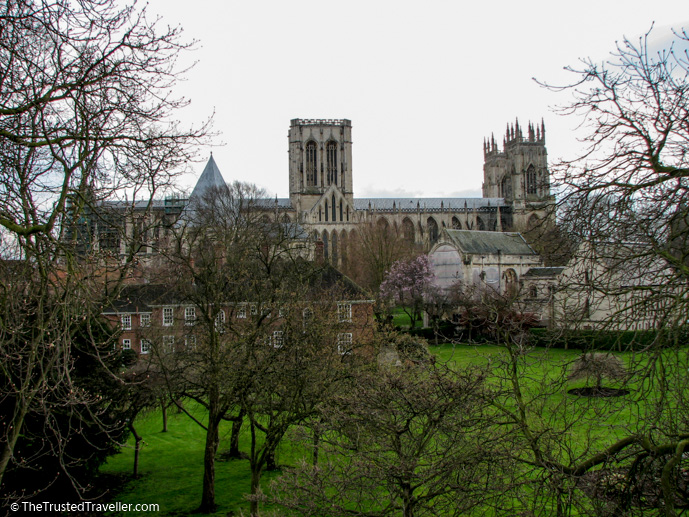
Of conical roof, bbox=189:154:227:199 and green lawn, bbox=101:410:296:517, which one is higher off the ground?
conical roof, bbox=189:154:227:199

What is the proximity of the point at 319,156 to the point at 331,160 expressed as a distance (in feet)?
6.29

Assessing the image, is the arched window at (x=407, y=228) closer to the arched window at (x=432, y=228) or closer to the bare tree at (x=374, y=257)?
the arched window at (x=432, y=228)

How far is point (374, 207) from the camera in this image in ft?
286

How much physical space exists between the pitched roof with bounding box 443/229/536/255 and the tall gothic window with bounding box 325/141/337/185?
36.1 m

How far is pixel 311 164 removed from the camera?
81938 mm

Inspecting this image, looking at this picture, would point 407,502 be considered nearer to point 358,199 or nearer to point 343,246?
point 343,246

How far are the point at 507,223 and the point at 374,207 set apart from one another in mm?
20739

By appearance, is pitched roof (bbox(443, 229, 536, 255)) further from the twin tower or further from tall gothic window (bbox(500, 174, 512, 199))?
tall gothic window (bbox(500, 174, 512, 199))

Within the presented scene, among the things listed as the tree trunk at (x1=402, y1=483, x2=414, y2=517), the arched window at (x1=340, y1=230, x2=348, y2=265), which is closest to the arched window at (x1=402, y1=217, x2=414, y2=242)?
the arched window at (x1=340, y1=230, x2=348, y2=265)

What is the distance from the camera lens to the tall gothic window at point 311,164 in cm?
8150

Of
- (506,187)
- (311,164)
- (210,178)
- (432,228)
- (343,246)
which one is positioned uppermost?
(311,164)

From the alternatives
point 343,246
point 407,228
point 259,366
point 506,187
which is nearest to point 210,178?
point 343,246

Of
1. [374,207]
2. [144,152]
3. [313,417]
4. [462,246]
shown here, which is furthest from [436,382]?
[374,207]

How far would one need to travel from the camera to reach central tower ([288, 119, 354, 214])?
80.6 metres
